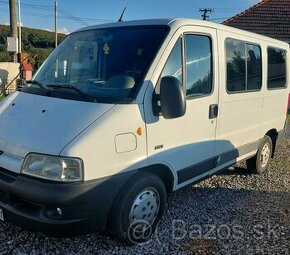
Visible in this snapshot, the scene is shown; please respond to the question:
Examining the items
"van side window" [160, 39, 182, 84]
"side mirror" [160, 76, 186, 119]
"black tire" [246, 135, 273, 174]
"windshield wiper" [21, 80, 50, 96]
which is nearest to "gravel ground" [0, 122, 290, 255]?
"black tire" [246, 135, 273, 174]

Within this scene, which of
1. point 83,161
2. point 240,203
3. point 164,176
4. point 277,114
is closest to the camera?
point 83,161

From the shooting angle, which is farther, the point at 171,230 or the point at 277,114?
the point at 277,114

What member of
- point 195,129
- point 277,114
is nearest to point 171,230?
point 195,129

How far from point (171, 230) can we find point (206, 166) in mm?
920

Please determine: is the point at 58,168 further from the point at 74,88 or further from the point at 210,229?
the point at 210,229

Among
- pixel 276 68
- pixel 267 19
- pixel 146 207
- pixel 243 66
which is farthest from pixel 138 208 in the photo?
pixel 267 19

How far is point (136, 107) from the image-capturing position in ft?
11.7

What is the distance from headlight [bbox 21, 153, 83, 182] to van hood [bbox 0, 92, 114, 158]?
0.22ft

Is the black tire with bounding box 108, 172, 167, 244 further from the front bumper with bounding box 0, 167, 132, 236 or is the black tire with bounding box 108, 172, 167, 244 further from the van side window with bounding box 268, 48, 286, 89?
the van side window with bounding box 268, 48, 286, 89

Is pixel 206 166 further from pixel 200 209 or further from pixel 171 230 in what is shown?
pixel 171 230

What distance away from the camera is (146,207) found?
3.82 meters

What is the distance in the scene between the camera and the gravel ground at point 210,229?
12.3ft

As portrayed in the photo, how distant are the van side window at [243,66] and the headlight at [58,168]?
2444 millimetres

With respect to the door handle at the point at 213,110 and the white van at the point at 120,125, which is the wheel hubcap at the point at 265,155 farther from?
the door handle at the point at 213,110
